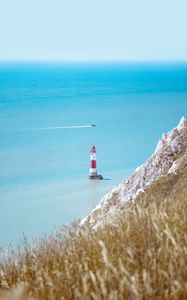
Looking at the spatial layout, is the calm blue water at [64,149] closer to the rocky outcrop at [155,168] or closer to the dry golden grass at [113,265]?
the rocky outcrop at [155,168]

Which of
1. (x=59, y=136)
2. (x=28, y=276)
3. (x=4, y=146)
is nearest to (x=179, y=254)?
(x=28, y=276)

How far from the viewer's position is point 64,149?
73250mm

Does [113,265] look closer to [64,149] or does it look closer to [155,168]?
[155,168]

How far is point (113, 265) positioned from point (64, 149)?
220 feet

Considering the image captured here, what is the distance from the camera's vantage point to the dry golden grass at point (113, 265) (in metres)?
5.32

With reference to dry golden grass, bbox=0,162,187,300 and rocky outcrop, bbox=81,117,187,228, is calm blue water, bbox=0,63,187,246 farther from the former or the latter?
dry golden grass, bbox=0,162,187,300

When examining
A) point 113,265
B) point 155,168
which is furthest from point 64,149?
point 113,265

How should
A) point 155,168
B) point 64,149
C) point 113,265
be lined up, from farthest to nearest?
point 64,149 < point 155,168 < point 113,265

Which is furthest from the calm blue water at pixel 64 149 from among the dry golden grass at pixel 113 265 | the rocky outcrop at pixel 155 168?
the dry golden grass at pixel 113 265

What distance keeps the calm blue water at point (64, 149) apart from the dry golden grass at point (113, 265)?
18222 mm

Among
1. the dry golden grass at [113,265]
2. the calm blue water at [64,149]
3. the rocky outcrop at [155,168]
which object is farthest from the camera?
the calm blue water at [64,149]

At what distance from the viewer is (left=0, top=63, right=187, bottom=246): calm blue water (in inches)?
1619

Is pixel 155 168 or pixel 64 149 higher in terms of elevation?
pixel 155 168

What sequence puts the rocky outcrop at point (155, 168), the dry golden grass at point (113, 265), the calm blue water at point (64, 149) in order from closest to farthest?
the dry golden grass at point (113, 265) → the rocky outcrop at point (155, 168) → the calm blue water at point (64, 149)
